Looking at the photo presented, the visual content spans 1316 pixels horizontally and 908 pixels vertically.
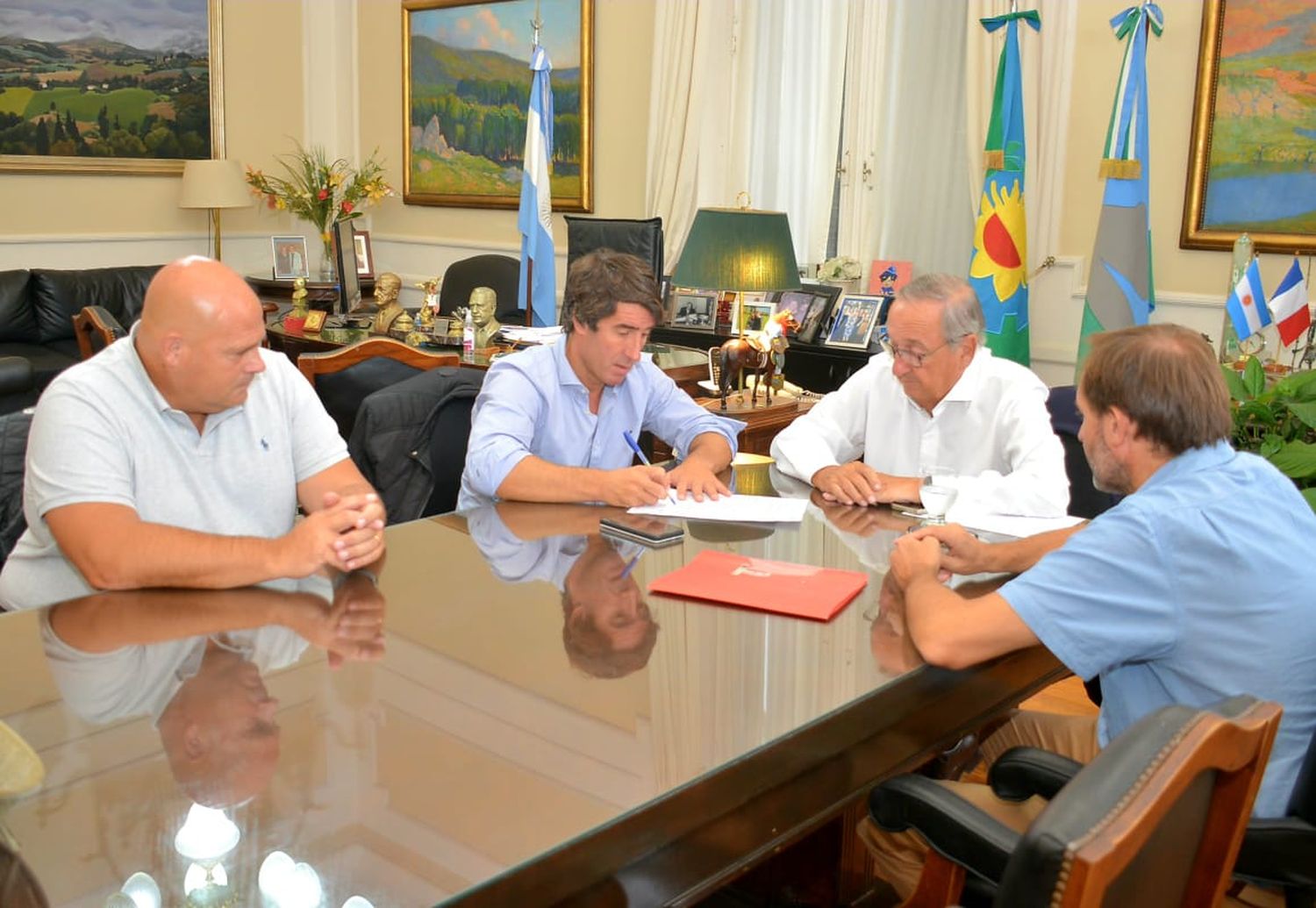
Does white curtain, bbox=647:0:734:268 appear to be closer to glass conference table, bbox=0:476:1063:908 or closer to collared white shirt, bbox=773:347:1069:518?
collared white shirt, bbox=773:347:1069:518

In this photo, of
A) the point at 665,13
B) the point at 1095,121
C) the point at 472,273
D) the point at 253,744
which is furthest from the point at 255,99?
the point at 253,744

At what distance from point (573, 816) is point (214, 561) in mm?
879

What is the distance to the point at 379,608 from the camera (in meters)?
1.73

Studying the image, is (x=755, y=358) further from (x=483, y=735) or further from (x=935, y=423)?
(x=483, y=735)

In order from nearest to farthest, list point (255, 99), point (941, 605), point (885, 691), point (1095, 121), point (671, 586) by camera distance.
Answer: point (885, 691)
point (941, 605)
point (671, 586)
point (1095, 121)
point (255, 99)

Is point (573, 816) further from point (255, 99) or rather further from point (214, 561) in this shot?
point (255, 99)

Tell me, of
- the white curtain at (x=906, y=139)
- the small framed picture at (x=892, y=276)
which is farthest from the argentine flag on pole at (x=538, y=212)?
the small framed picture at (x=892, y=276)

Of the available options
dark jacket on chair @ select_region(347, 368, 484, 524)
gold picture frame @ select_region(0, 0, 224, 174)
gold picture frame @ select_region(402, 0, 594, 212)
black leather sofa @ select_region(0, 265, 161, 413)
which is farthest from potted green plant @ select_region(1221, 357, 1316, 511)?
gold picture frame @ select_region(0, 0, 224, 174)

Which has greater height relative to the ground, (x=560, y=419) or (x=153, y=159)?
(x=153, y=159)

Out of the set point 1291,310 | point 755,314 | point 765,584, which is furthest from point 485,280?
point 765,584

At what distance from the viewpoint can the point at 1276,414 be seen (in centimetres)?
350

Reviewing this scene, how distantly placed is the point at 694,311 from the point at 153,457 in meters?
3.95

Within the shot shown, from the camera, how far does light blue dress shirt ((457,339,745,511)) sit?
2.52 metres

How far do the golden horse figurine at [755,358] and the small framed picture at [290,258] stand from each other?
178 inches
